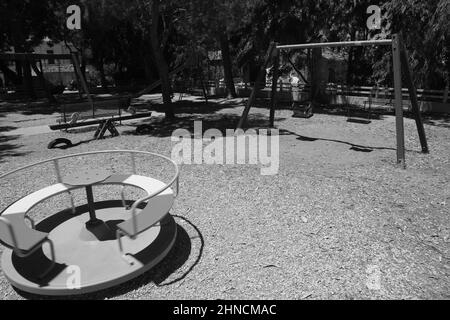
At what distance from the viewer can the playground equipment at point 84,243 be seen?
315 cm

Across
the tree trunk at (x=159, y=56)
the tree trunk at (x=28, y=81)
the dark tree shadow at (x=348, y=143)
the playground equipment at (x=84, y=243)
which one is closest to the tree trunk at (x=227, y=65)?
the tree trunk at (x=159, y=56)

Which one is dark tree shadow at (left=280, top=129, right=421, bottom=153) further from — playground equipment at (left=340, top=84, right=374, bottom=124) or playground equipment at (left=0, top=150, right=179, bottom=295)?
playground equipment at (left=0, top=150, right=179, bottom=295)

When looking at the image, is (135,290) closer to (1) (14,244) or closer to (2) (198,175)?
(1) (14,244)

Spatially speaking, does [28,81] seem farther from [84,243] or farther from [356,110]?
[84,243]

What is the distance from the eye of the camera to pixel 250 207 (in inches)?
193

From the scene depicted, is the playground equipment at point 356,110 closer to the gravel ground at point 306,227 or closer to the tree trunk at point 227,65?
the gravel ground at point 306,227

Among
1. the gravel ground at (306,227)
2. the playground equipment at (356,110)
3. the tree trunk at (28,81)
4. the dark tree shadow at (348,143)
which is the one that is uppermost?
the tree trunk at (28,81)

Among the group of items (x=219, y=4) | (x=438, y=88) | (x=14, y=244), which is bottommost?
(x=14, y=244)

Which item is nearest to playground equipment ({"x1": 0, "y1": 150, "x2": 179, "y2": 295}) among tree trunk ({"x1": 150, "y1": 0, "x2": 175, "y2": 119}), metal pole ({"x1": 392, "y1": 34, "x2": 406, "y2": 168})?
metal pole ({"x1": 392, "y1": 34, "x2": 406, "y2": 168})

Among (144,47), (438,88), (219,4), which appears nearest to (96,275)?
(219,4)

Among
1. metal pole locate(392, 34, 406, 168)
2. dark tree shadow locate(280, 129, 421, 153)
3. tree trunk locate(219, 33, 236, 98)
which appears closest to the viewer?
metal pole locate(392, 34, 406, 168)

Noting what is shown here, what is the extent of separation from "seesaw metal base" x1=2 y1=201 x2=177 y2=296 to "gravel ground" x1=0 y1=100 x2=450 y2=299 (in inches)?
5.3

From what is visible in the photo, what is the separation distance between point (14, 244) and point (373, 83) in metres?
17.5

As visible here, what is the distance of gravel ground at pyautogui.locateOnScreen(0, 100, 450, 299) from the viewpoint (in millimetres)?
3250
